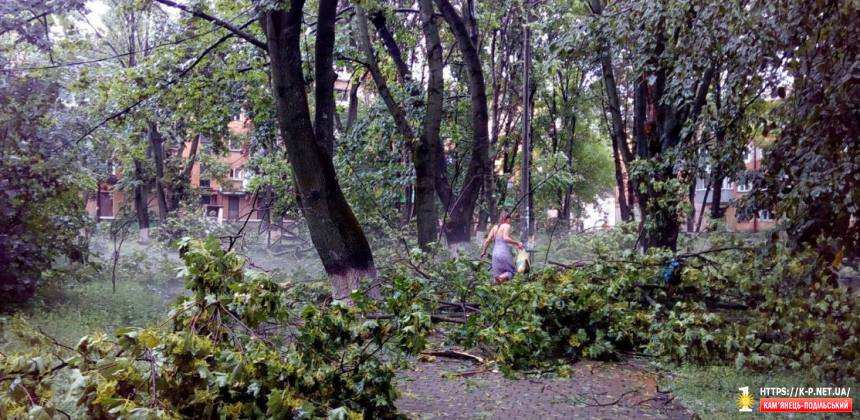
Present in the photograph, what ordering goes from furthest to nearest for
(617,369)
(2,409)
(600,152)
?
1. (600,152)
2. (617,369)
3. (2,409)

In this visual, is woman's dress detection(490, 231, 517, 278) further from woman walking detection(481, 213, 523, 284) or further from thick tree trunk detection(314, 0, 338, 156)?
thick tree trunk detection(314, 0, 338, 156)

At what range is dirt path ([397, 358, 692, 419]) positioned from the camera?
19.0ft

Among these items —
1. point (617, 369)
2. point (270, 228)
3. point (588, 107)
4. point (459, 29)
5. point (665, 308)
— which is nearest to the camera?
point (617, 369)

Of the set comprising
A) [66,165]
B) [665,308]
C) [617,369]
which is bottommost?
[617,369]

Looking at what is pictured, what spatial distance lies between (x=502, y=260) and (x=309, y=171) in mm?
3877

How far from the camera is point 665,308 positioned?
857 centimetres

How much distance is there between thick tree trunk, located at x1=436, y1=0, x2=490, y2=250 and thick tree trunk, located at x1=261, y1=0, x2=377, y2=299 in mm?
4834

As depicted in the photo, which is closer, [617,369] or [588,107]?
[617,369]

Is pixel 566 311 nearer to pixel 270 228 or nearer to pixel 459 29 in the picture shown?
pixel 459 29

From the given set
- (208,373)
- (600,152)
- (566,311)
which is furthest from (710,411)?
(600,152)

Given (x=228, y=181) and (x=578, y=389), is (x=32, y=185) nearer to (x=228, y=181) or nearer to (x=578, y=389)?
(x=578, y=389)

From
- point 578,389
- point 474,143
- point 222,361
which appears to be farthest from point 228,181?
point 222,361

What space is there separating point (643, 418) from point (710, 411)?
1.77 ft

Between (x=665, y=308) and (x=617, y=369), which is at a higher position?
(x=665, y=308)
